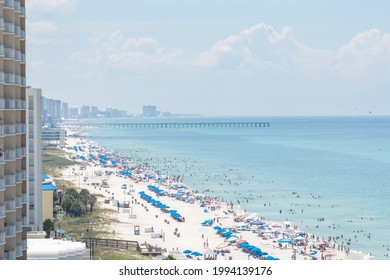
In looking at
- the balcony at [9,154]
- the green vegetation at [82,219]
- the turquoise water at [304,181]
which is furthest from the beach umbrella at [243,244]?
the balcony at [9,154]

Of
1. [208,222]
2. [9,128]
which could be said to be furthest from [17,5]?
[208,222]

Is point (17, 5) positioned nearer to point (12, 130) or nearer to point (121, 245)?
point (12, 130)

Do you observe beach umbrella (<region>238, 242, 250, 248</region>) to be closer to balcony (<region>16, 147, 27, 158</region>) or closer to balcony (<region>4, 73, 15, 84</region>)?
balcony (<region>16, 147, 27, 158</region>)

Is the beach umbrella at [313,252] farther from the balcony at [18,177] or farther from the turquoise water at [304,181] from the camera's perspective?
the balcony at [18,177]

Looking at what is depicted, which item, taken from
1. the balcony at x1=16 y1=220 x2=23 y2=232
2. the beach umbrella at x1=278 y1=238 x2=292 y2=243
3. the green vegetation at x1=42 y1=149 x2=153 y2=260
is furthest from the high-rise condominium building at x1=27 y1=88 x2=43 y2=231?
the balcony at x1=16 y1=220 x2=23 y2=232

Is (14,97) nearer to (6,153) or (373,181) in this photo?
(6,153)

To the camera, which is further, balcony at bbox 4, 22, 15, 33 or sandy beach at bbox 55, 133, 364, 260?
sandy beach at bbox 55, 133, 364, 260
